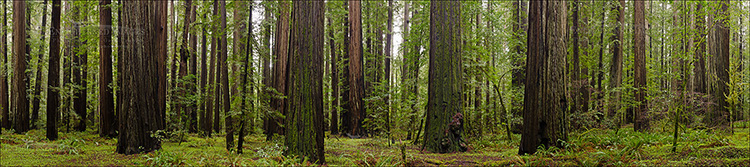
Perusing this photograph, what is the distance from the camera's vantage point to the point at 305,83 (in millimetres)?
5461

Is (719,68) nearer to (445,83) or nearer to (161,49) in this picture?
(445,83)

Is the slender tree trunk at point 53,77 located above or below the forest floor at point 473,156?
above

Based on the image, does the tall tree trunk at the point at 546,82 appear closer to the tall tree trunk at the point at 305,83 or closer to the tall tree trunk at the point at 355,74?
the tall tree trunk at the point at 305,83

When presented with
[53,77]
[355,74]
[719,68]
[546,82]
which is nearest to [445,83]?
[546,82]

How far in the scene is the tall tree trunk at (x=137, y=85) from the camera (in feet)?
21.8

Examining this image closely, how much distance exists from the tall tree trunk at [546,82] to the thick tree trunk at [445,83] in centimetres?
128

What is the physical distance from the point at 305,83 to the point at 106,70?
7.02m

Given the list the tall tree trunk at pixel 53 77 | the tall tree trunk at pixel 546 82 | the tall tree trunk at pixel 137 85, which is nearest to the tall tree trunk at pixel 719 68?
the tall tree trunk at pixel 546 82

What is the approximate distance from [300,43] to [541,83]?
3577 mm

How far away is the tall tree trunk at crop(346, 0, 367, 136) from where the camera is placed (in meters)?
12.2

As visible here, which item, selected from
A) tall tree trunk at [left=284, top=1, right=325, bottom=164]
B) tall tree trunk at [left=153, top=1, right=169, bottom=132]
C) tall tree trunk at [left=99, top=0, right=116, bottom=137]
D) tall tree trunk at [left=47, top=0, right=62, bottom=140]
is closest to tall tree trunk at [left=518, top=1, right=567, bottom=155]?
tall tree trunk at [left=284, top=1, right=325, bottom=164]

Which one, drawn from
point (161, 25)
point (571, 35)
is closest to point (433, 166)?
point (161, 25)

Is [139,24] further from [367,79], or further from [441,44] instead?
[367,79]

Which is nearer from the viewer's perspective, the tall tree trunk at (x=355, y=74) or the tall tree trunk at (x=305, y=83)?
the tall tree trunk at (x=305, y=83)
